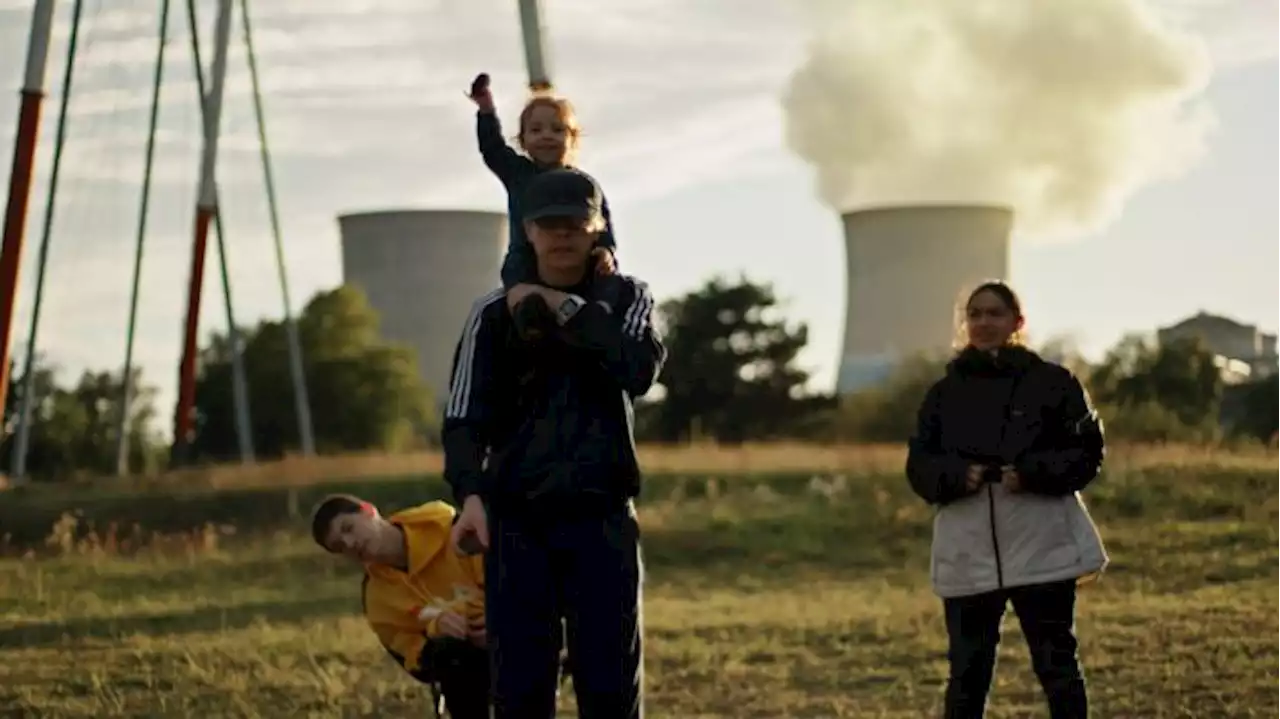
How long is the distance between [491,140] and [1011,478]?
142 centimetres

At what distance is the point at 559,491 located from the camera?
3.24m

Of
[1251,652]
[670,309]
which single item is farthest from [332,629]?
[670,309]

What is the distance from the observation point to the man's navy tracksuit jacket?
326 cm

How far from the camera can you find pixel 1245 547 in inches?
444

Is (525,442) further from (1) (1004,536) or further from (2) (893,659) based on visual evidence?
(2) (893,659)

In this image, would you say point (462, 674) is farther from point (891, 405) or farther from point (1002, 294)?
point (891, 405)

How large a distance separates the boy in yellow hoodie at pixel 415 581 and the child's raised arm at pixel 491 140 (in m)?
0.85

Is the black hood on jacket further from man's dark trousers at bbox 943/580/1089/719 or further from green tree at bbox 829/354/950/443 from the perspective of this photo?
green tree at bbox 829/354/950/443

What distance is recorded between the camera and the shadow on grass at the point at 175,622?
8.88 metres

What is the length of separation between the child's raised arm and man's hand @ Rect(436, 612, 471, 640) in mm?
1004

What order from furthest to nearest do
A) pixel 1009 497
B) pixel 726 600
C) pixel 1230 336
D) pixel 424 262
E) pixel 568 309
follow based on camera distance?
pixel 1230 336 < pixel 424 262 < pixel 726 600 < pixel 1009 497 < pixel 568 309

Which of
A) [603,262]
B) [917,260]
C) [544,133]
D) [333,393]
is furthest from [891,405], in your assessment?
[603,262]

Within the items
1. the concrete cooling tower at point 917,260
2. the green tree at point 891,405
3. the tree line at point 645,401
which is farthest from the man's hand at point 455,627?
the tree line at point 645,401

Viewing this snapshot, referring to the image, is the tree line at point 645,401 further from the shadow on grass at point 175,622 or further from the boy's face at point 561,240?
the boy's face at point 561,240
